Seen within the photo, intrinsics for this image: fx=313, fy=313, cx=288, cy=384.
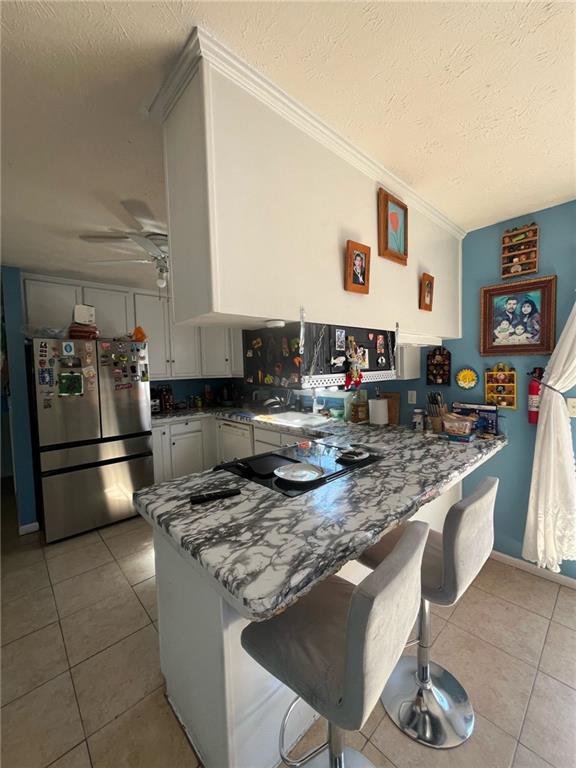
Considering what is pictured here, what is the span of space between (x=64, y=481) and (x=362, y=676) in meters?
2.94

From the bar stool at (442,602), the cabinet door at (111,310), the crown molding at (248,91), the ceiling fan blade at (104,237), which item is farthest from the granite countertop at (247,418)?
the ceiling fan blade at (104,237)

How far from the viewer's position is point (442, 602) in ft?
3.76

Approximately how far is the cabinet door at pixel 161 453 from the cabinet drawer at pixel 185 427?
67 mm

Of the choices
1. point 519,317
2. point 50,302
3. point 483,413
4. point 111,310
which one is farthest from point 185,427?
point 519,317

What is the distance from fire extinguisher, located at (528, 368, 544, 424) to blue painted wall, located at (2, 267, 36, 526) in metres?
4.08

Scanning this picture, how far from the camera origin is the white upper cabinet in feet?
3.17

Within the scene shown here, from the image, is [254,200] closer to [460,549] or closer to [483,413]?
[460,549]

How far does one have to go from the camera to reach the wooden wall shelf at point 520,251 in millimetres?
2051

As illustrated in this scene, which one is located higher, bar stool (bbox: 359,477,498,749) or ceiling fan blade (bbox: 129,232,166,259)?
ceiling fan blade (bbox: 129,232,166,259)

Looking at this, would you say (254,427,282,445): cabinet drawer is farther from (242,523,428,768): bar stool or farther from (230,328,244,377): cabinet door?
(242,523,428,768): bar stool

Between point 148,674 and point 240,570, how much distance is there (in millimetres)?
1295

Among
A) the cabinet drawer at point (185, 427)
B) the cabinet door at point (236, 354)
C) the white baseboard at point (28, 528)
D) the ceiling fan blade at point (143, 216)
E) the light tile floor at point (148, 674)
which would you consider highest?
the ceiling fan blade at point (143, 216)

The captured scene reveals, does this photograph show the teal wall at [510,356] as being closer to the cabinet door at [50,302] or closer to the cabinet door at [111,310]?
the cabinet door at [111,310]

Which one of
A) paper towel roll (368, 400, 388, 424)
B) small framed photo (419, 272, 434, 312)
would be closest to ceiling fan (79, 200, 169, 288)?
small framed photo (419, 272, 434, 312)
